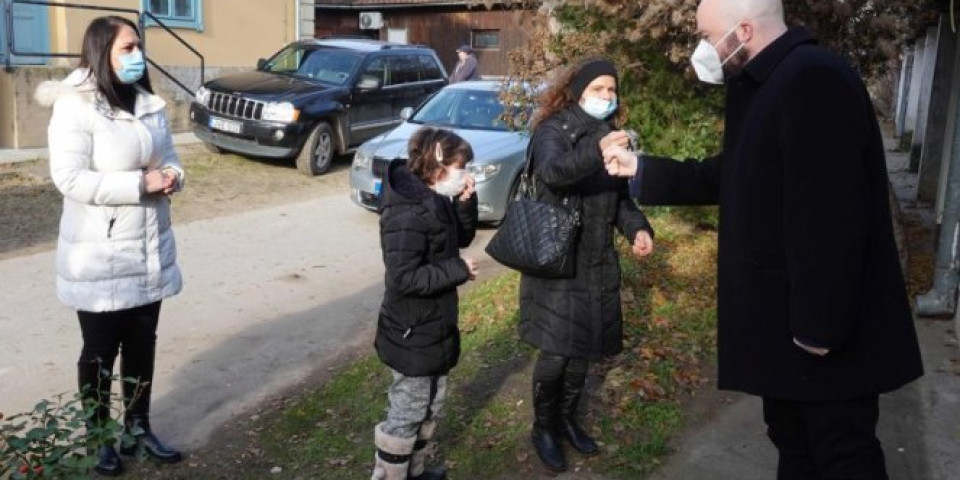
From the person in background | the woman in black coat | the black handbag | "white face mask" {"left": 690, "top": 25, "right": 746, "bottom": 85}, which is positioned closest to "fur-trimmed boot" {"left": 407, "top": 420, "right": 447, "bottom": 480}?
the woman in black coat

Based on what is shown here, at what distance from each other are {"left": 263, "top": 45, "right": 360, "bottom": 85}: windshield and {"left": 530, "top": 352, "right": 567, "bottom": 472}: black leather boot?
963 centimetres

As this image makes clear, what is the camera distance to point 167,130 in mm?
4227

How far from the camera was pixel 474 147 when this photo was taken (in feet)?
31.5

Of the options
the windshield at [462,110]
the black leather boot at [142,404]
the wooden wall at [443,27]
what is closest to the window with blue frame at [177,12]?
the windshield at [462,110]

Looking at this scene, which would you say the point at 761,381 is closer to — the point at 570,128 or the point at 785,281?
the point at 785,281

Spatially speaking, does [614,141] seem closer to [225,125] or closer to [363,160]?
[363,160]

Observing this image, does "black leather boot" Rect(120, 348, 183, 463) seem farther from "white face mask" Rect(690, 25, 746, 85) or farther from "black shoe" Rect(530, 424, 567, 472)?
"white face mask" Rect(690, 25, 746, 85)

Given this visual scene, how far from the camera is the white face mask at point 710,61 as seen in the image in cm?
283

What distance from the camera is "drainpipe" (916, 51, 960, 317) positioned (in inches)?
253

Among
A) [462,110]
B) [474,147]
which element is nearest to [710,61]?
[474,147]

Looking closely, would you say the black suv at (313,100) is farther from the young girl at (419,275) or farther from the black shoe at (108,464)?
the young girl at (419,275)

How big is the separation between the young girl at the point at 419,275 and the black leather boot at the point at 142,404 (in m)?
1.15

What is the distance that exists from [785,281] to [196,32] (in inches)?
609

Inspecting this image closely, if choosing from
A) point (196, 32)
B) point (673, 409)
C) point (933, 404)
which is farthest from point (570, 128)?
point (196, 32)
